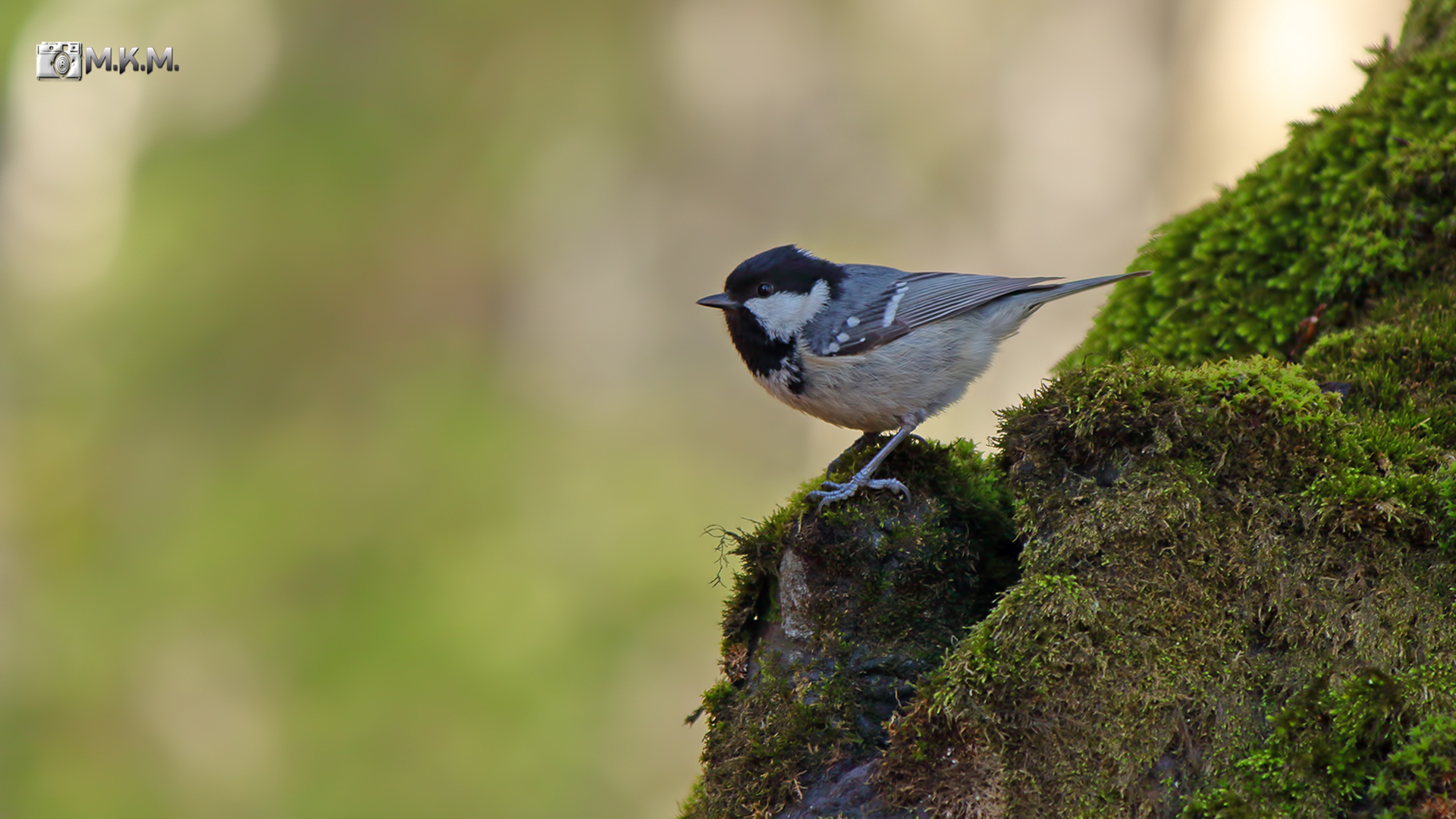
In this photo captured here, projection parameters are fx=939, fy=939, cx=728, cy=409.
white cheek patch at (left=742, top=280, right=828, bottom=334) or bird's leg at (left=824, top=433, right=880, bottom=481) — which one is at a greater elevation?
white cheek patch at (left=742, top=280, right=828, bottom=334)

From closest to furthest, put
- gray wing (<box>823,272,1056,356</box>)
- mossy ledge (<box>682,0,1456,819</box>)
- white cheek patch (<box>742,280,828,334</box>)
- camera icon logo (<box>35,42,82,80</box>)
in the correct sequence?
mossy ledge (<box>682,0,1456,819</box>)
gray wing (<box>823,272,1056,356</box>)
white cheek patch (<box>742,280,828,334</box>)
camera icon logo (<box>35,42,82,80</box>)

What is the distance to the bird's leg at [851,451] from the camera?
3.20m

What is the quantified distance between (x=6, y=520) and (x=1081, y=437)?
12059 mm

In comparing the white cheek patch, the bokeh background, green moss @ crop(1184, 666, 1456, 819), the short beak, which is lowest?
green moss @ crop(1184, 666, 1456, 819)

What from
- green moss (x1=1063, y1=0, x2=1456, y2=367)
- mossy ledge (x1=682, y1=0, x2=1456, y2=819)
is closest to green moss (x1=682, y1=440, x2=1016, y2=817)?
mossy ledge (x1=682, y1=0, x2=1456, y2=819)

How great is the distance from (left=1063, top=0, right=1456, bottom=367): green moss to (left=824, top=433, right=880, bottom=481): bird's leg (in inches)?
40.9

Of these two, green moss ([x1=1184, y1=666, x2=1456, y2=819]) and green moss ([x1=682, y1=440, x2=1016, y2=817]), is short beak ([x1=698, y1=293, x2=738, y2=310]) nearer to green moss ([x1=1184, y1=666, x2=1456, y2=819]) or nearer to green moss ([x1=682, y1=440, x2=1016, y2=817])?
green moss ([x1=682, y1=440, x2=1016, y2=817])

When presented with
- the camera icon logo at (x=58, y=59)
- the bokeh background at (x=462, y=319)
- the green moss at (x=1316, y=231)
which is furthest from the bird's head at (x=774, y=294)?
the camera icon logo at (x=58, y=59)

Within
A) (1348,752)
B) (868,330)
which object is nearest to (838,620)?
(1348,752)

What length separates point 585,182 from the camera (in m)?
12.6

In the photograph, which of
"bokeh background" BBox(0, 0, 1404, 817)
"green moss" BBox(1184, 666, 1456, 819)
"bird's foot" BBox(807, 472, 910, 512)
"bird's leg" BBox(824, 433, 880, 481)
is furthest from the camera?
"bokeh background" BBox(0, 0, 1404, 817)

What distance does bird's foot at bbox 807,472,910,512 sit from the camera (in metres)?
2.72

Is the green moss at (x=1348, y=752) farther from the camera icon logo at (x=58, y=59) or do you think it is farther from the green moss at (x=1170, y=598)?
the camera icon logo at (x=58, y=59)

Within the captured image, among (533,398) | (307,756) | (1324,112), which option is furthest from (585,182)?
(1324,112)
